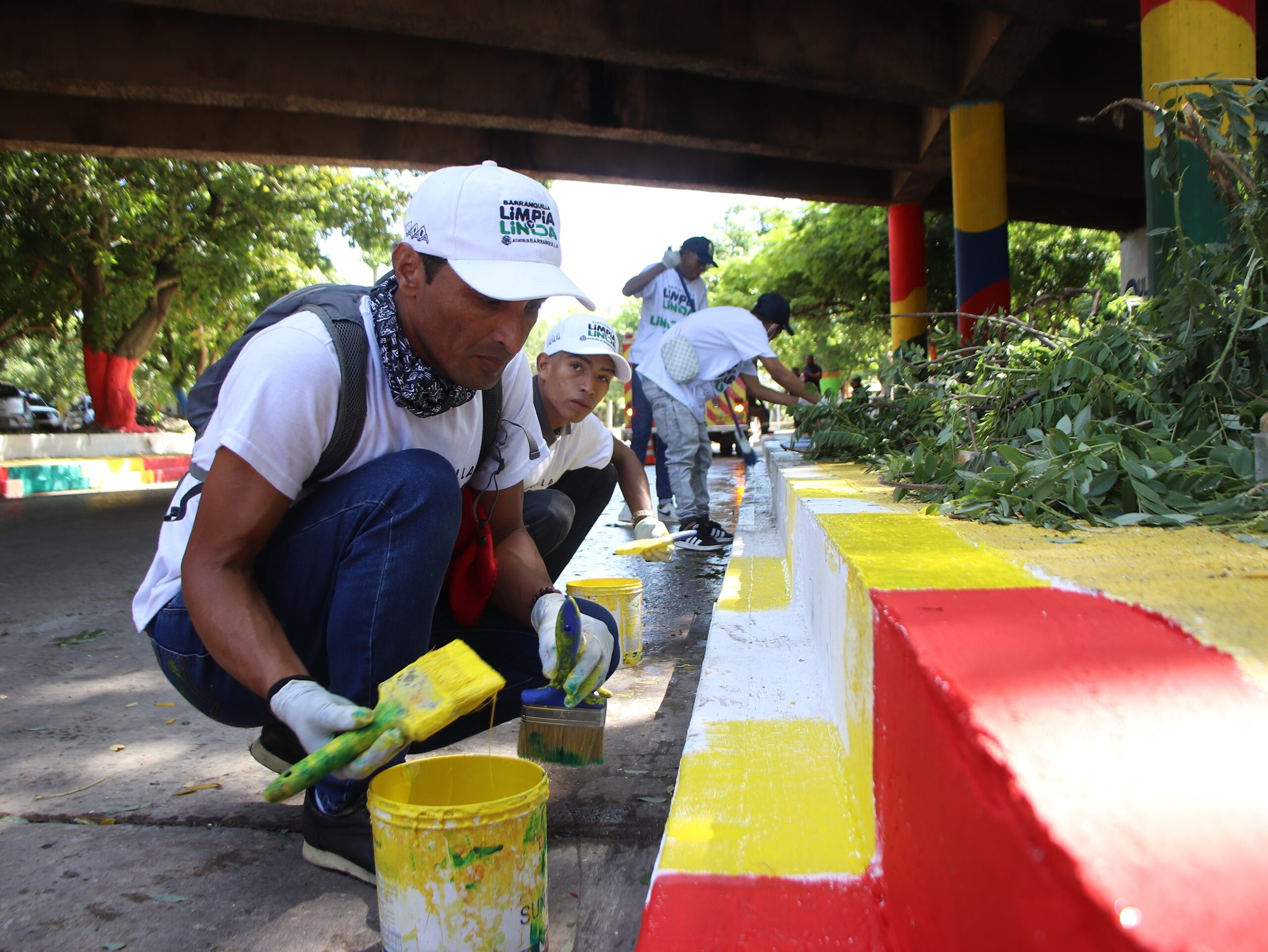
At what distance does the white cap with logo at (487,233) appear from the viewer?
5.77 feet

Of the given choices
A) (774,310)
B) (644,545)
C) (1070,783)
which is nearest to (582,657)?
(1070,783)

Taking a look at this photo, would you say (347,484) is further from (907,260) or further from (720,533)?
(907,260)

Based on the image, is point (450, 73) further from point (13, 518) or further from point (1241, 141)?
point (1241, 141)

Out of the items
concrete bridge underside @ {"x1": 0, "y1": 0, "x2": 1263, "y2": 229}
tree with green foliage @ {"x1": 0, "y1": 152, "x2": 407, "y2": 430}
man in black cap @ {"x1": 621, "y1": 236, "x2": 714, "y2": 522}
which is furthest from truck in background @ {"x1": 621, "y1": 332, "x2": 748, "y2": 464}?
man in black cap @ {"x1": 621, "y1": 236, "x2": 714, "y2": 522}

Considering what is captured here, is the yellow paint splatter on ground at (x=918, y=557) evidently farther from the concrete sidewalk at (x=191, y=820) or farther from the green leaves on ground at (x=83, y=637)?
the green leaves on ground at (x=83, y=637)

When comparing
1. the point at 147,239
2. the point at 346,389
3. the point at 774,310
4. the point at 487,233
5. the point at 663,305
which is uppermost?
the point at 147,239

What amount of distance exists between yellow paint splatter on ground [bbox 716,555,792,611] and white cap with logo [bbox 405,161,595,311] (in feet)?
5.18

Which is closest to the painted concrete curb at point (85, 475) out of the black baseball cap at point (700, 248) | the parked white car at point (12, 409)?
the black baseball cap at point (700, 248)

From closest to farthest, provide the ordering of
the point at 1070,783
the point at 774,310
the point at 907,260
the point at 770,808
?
1. the point at 1070,783
2. the point at 770,808
3. the point at 774,310
4. the point at 907,260

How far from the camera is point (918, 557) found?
1.66 m

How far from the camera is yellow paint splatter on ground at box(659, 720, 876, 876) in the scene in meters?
1.40

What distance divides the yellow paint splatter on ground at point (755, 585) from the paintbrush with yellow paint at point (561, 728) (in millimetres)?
1029

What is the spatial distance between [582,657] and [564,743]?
1.20 ft

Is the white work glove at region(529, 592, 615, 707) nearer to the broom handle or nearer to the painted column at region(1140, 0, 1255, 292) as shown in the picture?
the broom handle
